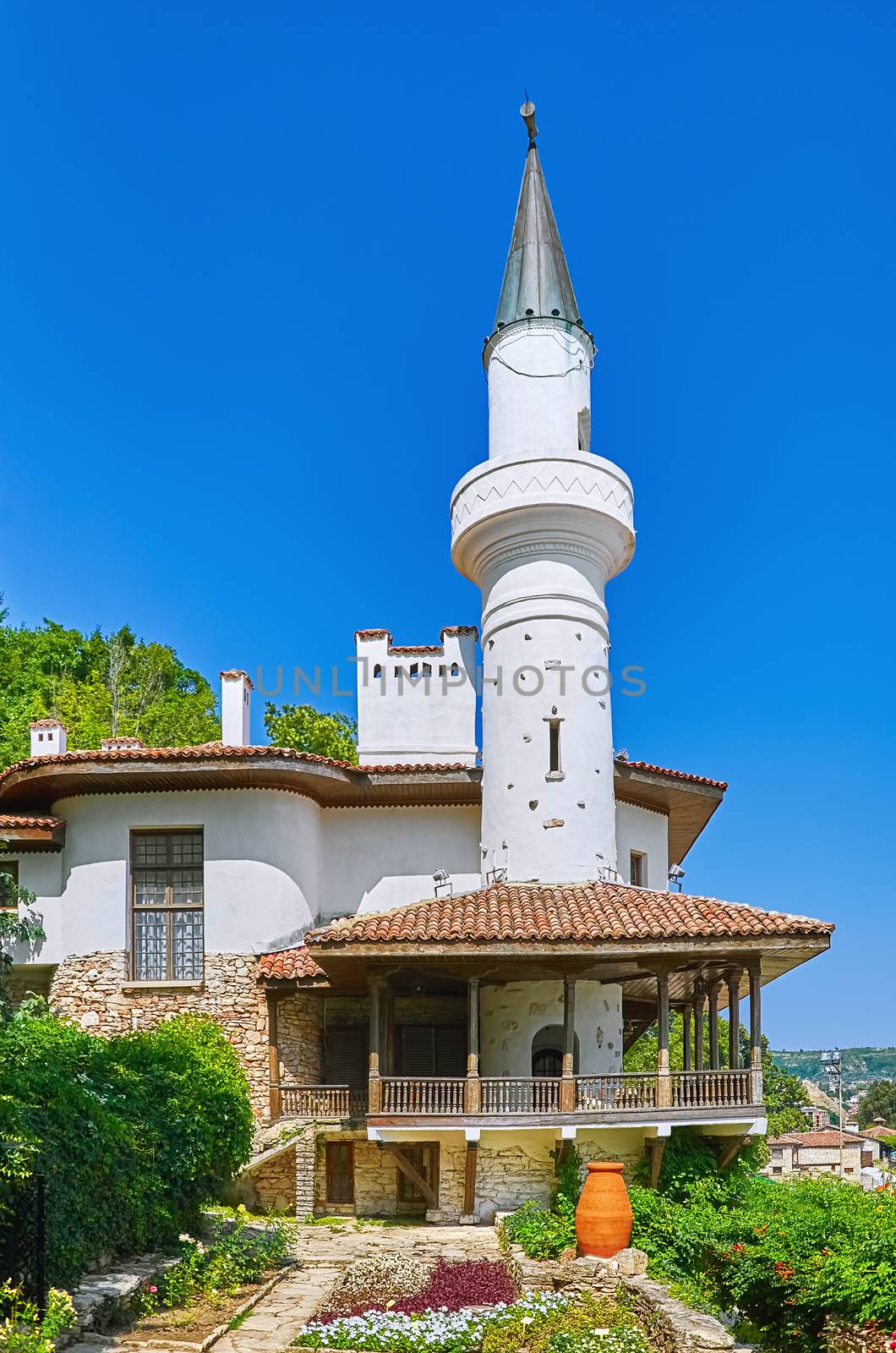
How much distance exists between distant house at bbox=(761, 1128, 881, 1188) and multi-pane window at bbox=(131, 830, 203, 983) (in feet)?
160

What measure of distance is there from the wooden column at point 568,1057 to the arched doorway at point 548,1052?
1668mm

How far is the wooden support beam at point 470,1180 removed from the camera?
1616cm

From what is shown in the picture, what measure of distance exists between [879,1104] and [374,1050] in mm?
87421

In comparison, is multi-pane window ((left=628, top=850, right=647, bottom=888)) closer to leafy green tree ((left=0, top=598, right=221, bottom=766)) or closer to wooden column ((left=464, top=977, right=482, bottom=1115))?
wooden column ((left=464, top=977, right=482, bottom=1115))

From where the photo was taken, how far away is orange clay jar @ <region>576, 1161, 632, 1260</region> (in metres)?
13.5

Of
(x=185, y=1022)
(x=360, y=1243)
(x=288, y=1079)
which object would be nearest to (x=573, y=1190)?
(x=360, y=1243)

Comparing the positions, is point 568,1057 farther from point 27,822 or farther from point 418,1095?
point 27,822

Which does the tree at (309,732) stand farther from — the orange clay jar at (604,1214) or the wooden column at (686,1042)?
the orange clay jar at (604,1214)

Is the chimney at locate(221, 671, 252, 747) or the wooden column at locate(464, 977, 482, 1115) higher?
the chimney at locate(221, 671, 252, 747)

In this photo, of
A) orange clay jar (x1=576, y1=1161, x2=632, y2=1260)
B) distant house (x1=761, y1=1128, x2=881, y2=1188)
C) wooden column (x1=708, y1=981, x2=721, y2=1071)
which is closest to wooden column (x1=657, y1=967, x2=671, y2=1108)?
orange clay jar (x1=576, y1=1161, x2=632, y2=1260)

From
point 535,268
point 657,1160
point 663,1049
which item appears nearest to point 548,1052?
point 663,1049

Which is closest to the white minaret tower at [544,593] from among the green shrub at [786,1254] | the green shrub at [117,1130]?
the green shrub at [786,1254]

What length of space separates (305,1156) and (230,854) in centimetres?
494

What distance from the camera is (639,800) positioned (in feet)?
75.2
